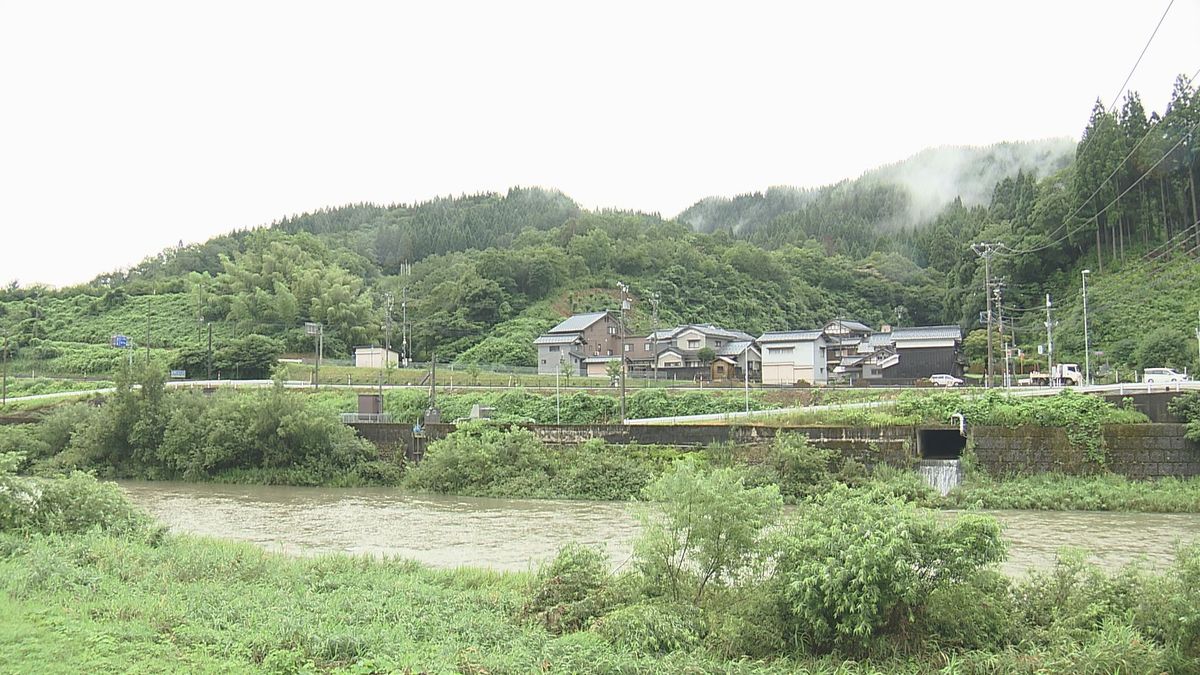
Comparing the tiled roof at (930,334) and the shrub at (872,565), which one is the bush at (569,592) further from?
the tiled roof at (930,334)

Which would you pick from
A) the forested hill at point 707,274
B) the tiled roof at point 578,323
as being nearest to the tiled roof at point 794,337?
the tiled roof at point 578,323

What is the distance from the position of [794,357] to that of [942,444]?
2814 centimetres

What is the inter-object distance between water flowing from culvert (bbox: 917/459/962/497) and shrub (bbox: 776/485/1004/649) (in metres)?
16.7

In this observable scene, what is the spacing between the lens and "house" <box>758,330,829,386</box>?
5441 cm

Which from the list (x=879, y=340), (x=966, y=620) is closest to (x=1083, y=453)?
(x=966, y=620)

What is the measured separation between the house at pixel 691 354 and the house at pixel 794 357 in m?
1.39

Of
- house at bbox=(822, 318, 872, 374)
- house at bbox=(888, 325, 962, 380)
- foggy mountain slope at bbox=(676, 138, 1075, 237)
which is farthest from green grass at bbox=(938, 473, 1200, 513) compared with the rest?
foggy mountain slope at bbox=(676, 138, 1075, 237)

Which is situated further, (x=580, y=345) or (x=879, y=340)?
(x=580, y=345)

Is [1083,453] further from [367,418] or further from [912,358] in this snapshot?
[912,358]

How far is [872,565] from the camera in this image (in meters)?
8.23

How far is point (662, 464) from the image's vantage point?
2719 centimetres

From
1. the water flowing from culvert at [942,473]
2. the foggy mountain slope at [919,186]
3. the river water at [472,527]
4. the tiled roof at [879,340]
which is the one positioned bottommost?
the river water at [472,527]

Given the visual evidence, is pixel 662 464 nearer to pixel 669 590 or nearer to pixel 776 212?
pixel 669 590

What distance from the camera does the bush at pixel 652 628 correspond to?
8.65 meters
